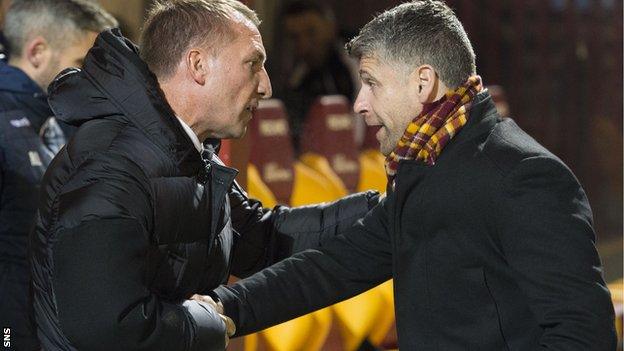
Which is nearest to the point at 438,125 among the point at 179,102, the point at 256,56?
the point at 256,56

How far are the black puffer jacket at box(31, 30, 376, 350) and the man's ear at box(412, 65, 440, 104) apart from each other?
471 mm

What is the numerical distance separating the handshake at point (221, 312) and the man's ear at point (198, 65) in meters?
0.50

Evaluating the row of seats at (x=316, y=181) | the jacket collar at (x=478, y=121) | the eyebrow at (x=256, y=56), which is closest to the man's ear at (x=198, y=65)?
the eyebrow at (x=256, y=56)

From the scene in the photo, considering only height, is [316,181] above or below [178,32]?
below

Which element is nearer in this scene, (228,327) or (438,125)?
(438,125)

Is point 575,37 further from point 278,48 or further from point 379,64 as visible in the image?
point 379,64

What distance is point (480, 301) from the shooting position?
104 inches

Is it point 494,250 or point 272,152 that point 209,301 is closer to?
point 494,250

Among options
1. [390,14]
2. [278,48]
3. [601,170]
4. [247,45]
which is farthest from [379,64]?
[601,170]

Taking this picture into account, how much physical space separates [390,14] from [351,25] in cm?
727

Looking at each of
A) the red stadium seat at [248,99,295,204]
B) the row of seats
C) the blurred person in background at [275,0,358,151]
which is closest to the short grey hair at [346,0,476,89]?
the row of seats

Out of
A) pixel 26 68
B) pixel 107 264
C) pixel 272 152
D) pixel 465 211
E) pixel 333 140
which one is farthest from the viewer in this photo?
pixel 333 140

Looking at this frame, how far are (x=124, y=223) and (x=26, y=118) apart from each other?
1652 millimetres

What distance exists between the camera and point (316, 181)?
5.61 m
